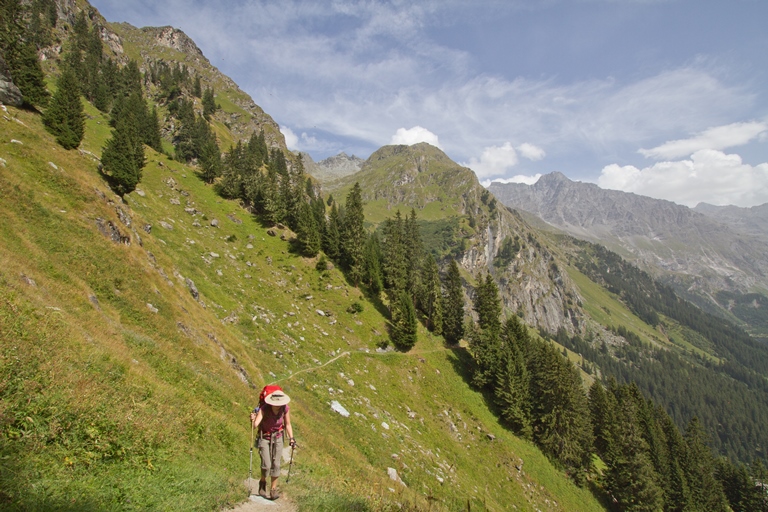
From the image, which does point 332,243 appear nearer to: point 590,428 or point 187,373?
point 187,373

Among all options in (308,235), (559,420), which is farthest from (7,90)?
(559,420)

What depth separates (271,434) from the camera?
10773mm

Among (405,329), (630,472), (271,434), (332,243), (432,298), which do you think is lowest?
(630,472)

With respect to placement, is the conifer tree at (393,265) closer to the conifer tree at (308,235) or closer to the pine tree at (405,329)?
the pine tree at (405,329)

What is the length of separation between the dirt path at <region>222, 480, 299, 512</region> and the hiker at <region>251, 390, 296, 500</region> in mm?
301

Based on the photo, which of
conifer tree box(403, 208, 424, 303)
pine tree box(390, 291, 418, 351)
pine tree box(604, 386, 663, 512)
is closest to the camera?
pine tree box(604, 386, 663, 512)

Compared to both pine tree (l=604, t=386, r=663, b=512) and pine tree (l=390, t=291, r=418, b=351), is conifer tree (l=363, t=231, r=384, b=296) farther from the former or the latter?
pine tree (l=604, t=386, r=663, b=512)

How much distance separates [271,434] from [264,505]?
72.9 inches

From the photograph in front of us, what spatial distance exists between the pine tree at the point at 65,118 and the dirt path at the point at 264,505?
51.6m

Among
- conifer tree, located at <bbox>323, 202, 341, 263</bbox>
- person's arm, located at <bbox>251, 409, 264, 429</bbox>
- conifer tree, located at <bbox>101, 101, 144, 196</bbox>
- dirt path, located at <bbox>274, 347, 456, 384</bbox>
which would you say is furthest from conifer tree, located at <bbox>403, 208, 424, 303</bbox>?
person's arm, located at <bbox>251, 409, 264, 429</bbox>

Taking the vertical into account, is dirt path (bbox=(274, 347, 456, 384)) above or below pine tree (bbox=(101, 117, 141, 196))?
below

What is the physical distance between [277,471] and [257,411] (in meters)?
1.92

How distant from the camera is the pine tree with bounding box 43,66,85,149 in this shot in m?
41.0

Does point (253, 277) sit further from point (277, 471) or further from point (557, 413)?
point (557, 413)
